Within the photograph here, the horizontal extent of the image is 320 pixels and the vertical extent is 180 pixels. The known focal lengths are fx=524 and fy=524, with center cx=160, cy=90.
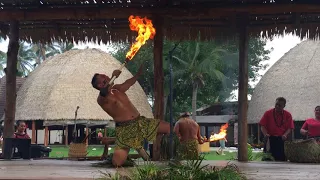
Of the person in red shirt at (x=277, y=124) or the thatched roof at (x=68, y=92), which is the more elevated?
the thatched roof at (x=68, y=92)

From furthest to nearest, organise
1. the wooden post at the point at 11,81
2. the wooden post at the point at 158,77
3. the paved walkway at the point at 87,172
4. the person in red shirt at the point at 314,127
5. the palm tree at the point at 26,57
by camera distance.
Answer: the palm tree at the point at 26,57 < the wooden post at the point at 11,81 < the person in red shirt at the point at 314,127 < the wooden post at the point at 158,77 < the paved walkway at the point at 87,172

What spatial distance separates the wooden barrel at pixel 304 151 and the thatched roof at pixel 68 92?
718 inches

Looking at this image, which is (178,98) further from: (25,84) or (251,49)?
(25,84)

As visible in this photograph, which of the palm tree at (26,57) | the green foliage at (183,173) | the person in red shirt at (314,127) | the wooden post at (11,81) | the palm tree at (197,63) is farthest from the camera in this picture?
the palm tree at (26,57)

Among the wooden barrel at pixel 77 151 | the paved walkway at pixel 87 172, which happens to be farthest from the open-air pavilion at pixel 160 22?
the paved walkway at pixel 87 172

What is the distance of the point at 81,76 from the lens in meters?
27.0

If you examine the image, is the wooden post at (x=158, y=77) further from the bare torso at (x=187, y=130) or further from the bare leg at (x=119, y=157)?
the bare leg at (x=119, y=157)

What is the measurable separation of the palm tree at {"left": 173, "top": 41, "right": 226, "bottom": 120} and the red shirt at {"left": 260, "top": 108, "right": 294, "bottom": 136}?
20.2 metres

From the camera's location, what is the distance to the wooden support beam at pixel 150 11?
7.77 m

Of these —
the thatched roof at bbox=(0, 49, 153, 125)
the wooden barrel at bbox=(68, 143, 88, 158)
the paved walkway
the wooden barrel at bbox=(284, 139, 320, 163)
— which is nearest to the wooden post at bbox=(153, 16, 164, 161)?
the paved walkway

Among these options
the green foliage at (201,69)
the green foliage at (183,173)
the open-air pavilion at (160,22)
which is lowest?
the green foliage at (183,173)

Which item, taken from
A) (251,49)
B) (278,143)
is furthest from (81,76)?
(278,143)

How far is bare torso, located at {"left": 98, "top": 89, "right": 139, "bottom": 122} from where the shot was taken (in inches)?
233

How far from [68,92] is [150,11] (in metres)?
19.3
